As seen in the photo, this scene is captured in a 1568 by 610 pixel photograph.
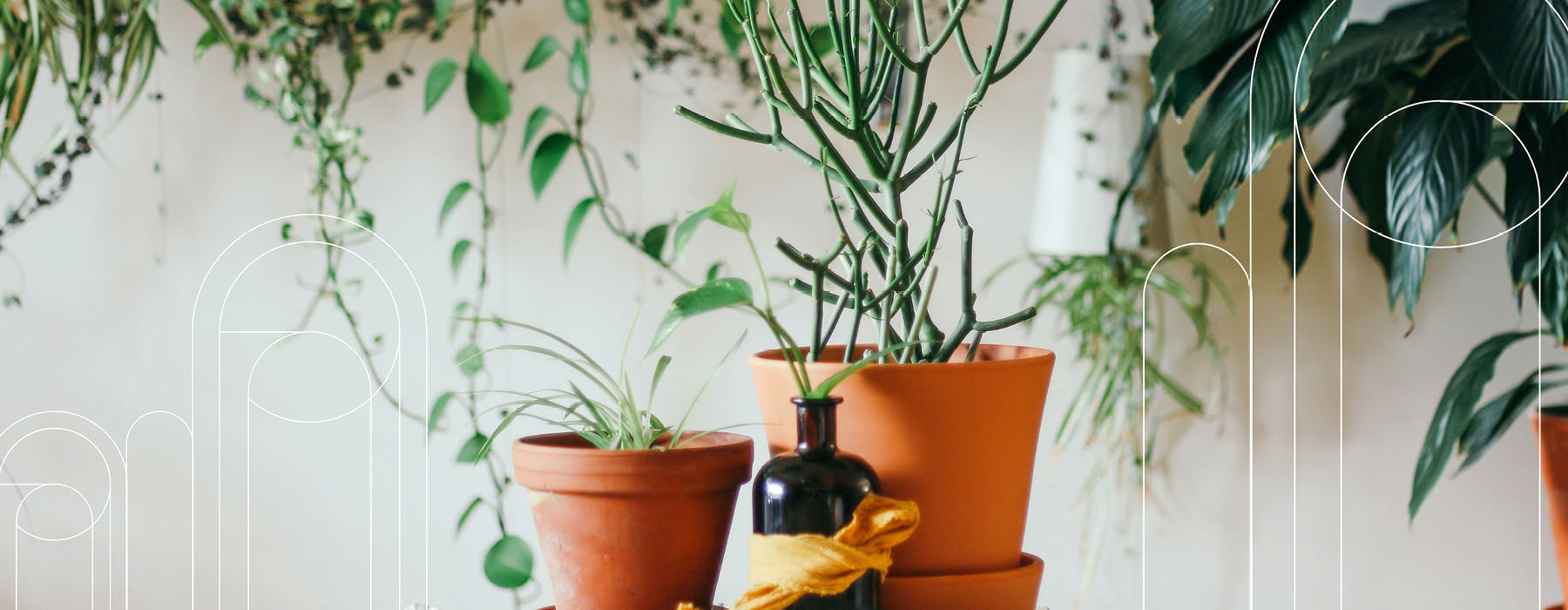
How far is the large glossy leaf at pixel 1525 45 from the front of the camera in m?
0.83

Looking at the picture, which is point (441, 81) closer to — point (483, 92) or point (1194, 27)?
point (483, 92)

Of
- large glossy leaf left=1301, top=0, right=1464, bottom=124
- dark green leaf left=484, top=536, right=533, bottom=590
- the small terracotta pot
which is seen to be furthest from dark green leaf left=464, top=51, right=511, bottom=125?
the small terracotta pot

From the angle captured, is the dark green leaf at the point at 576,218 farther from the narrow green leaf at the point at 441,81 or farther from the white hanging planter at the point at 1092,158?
the white hanging planter at the point at 1092,158

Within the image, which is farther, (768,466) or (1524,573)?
(1524,573)

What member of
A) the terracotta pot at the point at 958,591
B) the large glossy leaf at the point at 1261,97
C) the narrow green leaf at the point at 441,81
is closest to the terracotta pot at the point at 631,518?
the terracotta pot at the point at 958,591

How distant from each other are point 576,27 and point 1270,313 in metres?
0.98

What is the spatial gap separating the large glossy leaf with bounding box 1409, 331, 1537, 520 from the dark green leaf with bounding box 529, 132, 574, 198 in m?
0.99

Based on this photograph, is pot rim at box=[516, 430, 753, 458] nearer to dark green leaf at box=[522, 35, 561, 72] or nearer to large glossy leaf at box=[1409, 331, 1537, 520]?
dark green leaf at box=[522, 35, 561, 72]

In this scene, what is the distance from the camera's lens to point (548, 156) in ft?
4.05

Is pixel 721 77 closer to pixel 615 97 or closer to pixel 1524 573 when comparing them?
pixel 615 97

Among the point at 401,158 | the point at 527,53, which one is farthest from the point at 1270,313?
the point at 401,158

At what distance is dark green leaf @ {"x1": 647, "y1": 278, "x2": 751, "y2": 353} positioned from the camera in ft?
2.06

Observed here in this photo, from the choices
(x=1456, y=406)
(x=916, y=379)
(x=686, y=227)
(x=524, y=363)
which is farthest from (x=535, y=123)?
(x=1456, y=406)

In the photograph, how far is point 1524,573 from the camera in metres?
1.24
